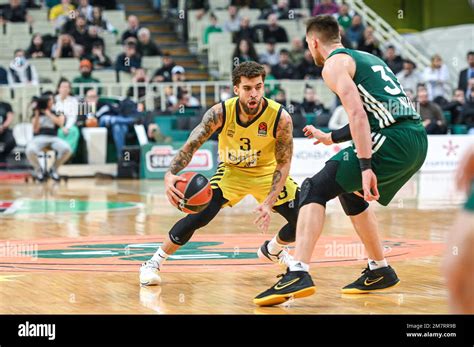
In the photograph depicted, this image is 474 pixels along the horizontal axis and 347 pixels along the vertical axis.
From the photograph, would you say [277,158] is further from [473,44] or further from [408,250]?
[473,44]

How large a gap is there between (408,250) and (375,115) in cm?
270

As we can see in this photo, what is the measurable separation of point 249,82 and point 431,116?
12640 millimetres

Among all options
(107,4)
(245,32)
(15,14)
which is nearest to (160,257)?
(245,32)

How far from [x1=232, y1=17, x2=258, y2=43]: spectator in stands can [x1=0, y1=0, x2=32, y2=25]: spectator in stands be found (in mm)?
4416

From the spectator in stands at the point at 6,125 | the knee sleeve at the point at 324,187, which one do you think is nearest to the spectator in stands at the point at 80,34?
the spectator in stands at the point at 6,125

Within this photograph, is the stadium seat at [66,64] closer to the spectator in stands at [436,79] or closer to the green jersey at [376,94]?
the spectator in stands at [436,79]

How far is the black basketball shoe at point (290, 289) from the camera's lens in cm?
580

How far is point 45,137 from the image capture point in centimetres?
1756

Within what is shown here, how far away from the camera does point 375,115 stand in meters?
6.21

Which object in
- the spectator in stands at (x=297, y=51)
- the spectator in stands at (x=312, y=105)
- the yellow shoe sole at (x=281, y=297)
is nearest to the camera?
the yellow shoe sole at (x=281, y=297)

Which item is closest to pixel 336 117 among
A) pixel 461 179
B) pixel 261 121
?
pixel 261 121

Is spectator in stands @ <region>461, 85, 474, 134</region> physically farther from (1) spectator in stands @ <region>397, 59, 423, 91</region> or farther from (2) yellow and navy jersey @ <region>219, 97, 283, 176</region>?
(2) yellow and navy jersey @ <region>219, 97, 283, 176</region>

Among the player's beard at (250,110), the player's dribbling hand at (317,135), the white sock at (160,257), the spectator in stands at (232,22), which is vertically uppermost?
the spectator in stands at (232,22)

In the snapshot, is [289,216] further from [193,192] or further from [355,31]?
[355,31]
